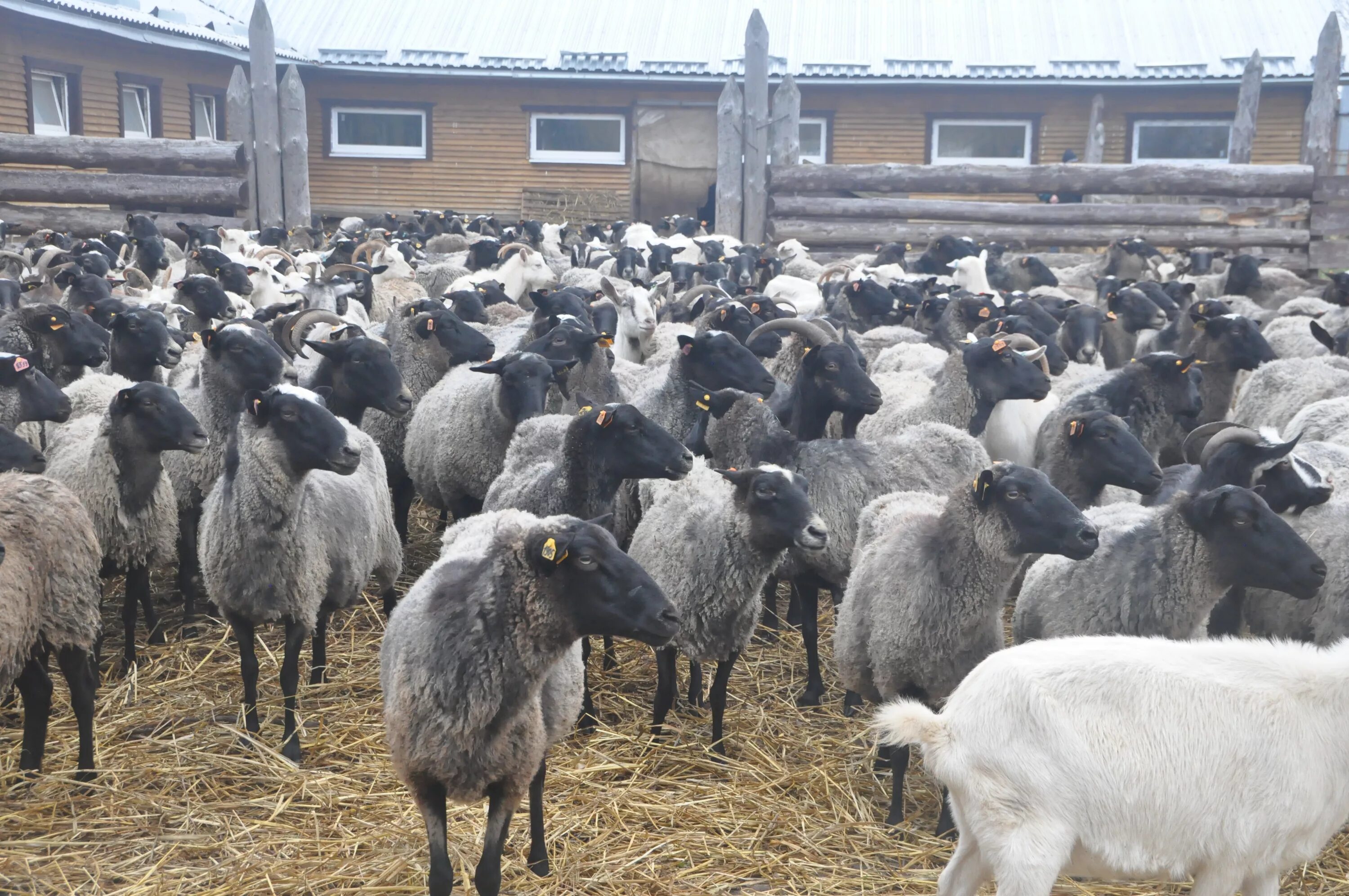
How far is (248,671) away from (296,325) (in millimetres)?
3563

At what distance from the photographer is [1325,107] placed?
17484 mm

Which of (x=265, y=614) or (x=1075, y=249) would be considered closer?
(x=265, y=614)

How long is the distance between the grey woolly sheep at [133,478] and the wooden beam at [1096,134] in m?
21.8

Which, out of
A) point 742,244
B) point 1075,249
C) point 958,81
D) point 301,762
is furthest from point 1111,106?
point 301,762

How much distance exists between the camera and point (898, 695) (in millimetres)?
4707

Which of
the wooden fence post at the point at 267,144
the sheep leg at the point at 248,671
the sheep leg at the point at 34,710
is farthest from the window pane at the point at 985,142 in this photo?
the sheep leg at the point at 34,710

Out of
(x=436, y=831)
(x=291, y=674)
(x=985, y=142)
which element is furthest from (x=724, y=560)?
(x=985, y=142)

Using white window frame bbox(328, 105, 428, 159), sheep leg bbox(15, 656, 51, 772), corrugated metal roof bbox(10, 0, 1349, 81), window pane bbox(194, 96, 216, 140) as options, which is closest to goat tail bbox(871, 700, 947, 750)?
Answer: sheep leg bbox(15, 656, 51, 772)

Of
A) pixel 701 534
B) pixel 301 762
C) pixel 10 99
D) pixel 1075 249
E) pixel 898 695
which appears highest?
pixel 10 99

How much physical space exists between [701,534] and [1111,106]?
910 inches

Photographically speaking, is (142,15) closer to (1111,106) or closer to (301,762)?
(1111,106)

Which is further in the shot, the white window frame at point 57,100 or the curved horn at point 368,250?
the white window frame at point 57,100

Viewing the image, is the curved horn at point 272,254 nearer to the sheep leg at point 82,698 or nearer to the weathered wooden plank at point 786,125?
the weathered wooden plank at point 786,125

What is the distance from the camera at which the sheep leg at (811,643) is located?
600 cm
